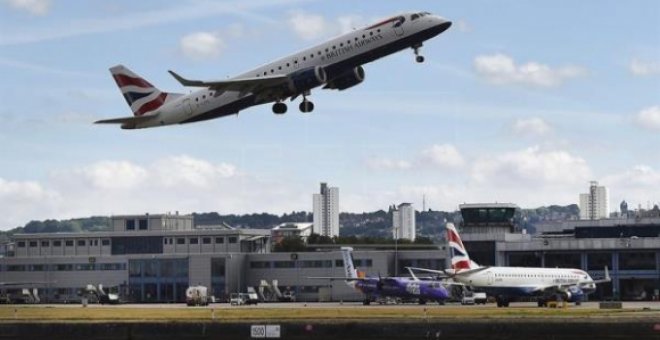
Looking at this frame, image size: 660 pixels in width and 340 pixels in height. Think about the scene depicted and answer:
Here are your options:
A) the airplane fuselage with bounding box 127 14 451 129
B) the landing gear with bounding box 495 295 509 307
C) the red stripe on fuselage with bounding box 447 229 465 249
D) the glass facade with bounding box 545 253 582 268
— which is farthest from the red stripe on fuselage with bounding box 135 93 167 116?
the glass facade with bounding box 545 253 582 268

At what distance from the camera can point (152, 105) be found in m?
123

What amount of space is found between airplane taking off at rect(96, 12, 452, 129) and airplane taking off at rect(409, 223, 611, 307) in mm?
41566

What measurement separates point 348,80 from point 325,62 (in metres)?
5.12

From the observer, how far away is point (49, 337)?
86.4 m

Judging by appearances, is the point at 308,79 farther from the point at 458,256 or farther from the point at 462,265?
the point at 458,256

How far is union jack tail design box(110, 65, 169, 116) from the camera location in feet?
401

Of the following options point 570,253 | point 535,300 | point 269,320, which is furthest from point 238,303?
point 269,320

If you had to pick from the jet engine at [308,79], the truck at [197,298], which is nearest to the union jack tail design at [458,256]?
the truck at [197,298]

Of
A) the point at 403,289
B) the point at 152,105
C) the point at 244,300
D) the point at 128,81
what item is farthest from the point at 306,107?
the point at 244,300

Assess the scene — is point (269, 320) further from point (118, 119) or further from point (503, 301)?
point (503, 301)

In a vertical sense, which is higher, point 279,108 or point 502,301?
point 279,108

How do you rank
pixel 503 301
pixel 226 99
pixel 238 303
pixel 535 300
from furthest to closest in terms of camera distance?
pixel 238 303 → pixel 535 300 → pixel 503 301 → pixel 226 99

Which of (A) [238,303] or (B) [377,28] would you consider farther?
(A) [238,303]

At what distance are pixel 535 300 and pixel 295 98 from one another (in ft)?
180
